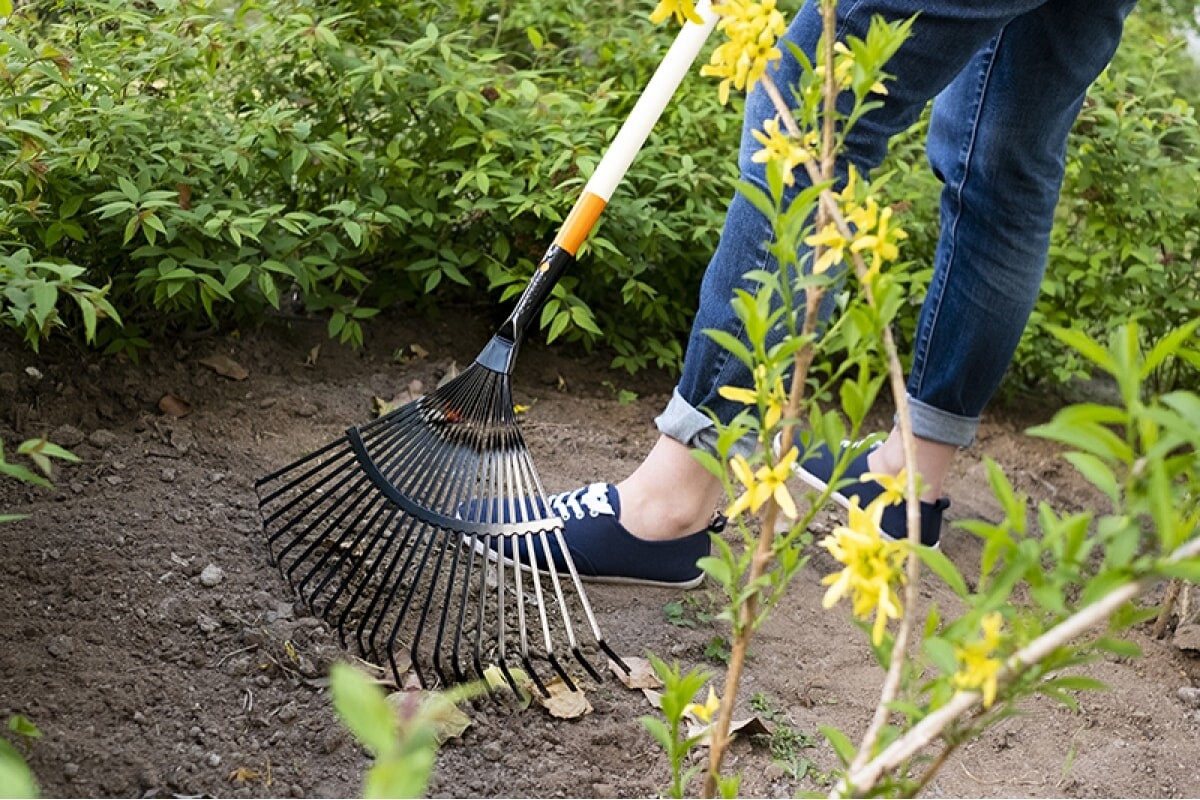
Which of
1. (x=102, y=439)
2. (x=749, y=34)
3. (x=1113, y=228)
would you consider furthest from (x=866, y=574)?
(x=1113, y=228)

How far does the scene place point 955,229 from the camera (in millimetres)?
2271

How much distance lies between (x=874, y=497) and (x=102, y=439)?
1.45 meters

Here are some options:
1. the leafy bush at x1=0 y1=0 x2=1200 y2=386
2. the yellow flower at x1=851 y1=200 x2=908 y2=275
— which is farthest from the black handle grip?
the yellow flower at x1=851 y1=200 x2=908 y2=275

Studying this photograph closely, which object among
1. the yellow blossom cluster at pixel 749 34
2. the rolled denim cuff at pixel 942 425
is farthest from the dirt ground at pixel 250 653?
the yellow blossom cluster at pixel 749 34

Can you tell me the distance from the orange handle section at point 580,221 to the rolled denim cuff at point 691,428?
326 mm

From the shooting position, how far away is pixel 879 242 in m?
1.03

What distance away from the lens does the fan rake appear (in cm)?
180

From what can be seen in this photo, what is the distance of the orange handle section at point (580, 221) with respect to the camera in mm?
2053

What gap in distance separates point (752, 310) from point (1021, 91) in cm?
124

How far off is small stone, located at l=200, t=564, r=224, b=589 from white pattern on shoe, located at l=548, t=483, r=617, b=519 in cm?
56

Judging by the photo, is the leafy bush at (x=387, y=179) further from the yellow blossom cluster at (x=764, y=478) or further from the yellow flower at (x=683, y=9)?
the yellow blossom cluster at (x=764, y=478)

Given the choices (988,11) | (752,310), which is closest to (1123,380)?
(752,310)

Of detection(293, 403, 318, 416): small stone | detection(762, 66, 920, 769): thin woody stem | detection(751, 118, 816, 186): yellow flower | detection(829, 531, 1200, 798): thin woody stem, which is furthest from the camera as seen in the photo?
detection(293, 403, 318, 416): small stone

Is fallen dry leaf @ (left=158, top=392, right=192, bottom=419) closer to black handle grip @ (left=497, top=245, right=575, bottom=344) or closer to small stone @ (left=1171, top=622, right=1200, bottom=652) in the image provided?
black handle grip @ (left=497, top=245, right=575, bottom=344)
